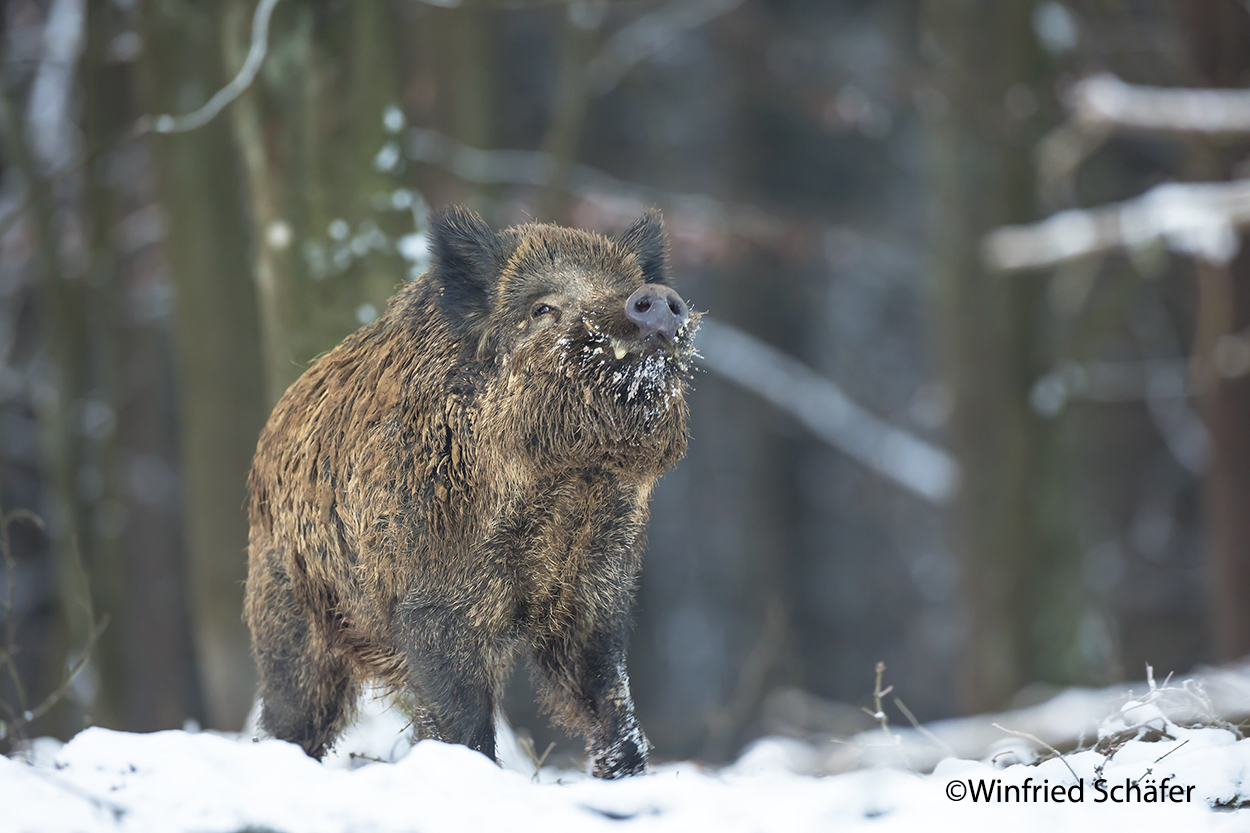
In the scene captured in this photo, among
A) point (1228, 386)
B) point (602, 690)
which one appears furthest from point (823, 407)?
point (602, 690)

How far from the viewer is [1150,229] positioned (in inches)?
247

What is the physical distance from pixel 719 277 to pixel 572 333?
12.1 meters

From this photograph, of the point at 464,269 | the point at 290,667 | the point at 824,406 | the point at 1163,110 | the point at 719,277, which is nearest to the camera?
the point at 464,269

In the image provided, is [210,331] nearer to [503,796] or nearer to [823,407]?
[503,796]

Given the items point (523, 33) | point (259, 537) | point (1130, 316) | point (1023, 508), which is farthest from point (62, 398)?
point (1130, 316)

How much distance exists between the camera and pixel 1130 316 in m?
14.3

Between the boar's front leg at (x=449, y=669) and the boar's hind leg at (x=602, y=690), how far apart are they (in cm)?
24

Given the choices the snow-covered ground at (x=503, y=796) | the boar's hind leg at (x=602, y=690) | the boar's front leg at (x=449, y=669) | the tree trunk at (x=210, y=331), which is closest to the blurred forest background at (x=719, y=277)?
the tree trunk at (x=210, y=331)

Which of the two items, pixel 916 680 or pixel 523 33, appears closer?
pixel 523 33

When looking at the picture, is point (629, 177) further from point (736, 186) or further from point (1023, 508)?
point (1023, 508)

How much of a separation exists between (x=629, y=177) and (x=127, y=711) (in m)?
8.81

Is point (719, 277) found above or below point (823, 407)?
above

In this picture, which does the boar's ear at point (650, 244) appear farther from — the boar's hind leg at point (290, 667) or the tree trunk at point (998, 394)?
the tree trunk at point (998, 394)

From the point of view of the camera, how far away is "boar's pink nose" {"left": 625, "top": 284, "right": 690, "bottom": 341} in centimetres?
270
